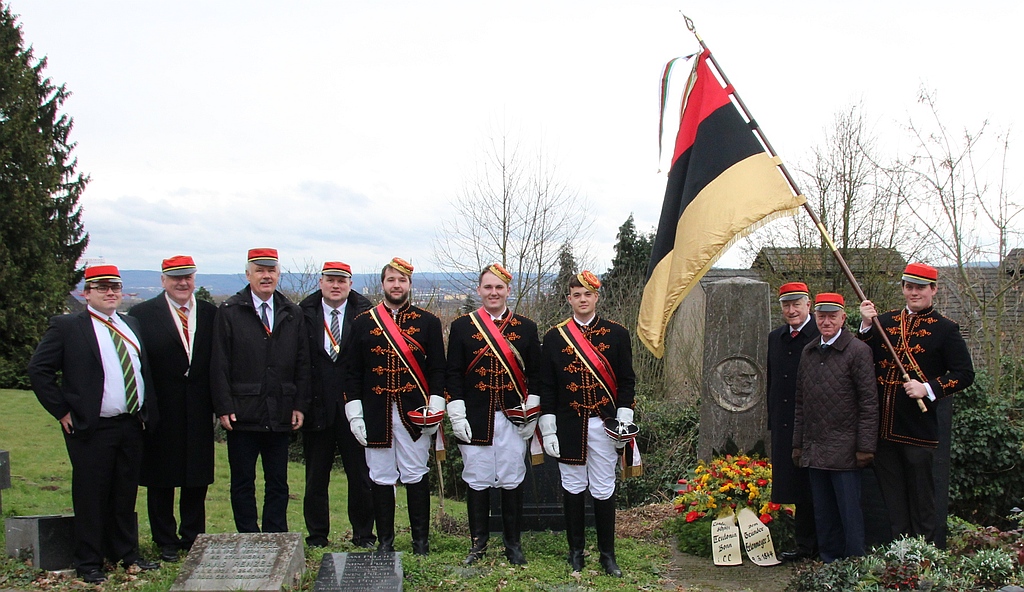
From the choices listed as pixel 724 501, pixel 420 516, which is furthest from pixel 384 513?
pixel 724 501

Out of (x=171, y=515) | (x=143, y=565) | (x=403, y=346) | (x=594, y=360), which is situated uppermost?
(x=403, y=346)

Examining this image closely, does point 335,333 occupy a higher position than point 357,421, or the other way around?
point 335,333

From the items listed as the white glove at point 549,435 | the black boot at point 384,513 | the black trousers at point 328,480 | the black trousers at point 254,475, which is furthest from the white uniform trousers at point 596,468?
the black trousers at point 254,475

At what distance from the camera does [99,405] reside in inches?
201

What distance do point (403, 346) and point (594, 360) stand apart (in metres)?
1.27

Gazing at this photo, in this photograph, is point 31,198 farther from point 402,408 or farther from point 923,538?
point 923,538

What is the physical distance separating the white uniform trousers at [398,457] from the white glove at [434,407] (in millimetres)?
84

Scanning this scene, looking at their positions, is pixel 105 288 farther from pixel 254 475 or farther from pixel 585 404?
pixel 585 404

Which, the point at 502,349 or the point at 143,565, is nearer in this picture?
the point at 143,565

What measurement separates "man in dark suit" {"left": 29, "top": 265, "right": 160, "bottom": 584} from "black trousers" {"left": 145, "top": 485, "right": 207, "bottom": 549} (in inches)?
12.1

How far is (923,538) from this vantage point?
5215 millimetres

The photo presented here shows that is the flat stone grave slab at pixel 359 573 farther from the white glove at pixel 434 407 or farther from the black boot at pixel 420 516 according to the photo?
the white glove at pixel 434 407

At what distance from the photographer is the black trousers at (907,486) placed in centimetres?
558

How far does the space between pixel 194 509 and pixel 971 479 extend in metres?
A: 6.94
